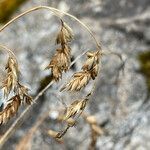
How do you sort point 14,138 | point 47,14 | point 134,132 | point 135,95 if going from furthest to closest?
1. point 47,14
2. point 135,95
3. point 14,138
4. point 134,132

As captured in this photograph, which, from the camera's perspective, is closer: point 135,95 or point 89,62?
point 89,62

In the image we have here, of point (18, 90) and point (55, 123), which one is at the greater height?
point (18, 90)

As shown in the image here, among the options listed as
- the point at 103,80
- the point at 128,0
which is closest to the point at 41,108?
the point at 103,80

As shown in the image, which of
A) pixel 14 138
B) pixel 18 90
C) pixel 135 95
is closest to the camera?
pixel 18 90

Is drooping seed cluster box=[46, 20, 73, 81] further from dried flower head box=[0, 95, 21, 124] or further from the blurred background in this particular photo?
the blurred background

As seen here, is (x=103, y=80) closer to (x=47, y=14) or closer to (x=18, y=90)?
(x=47, y=14)

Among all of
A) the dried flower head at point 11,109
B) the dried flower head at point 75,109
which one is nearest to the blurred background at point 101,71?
the dried flower head at point 75,109

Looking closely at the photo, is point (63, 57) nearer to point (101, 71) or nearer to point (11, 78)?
point (11, 78)
